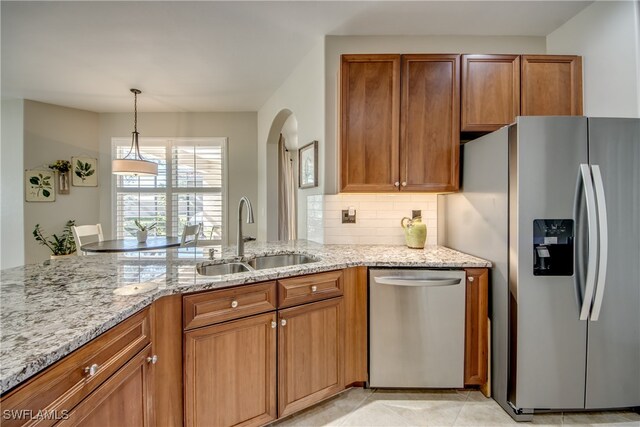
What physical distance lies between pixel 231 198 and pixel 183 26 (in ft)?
8.41

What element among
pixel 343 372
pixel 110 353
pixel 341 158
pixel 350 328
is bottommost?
pixel 343 372

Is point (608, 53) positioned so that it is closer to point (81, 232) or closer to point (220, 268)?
point (220, 268)

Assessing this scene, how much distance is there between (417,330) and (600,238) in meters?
1.11

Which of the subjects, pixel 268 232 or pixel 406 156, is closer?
pixel 406 156

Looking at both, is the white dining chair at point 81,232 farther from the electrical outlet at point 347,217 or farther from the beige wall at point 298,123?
the electrical outlet at point 347,217

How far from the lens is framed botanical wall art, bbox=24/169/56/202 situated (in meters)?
3.93

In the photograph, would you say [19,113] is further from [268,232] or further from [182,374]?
[182,374]

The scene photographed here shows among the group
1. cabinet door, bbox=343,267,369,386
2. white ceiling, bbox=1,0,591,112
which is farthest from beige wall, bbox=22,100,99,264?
cabinet door, bbox=343,267,369,386

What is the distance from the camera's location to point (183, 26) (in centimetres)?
229

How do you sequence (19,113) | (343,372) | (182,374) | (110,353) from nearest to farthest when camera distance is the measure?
(110,353) → (182,374) → (343,372) → (19,113)

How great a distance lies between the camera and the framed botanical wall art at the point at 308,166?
8.36 feet

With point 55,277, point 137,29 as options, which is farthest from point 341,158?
point 137,29

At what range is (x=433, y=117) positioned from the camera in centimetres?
219

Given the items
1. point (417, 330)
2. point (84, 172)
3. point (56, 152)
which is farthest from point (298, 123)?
point (56, 152)
